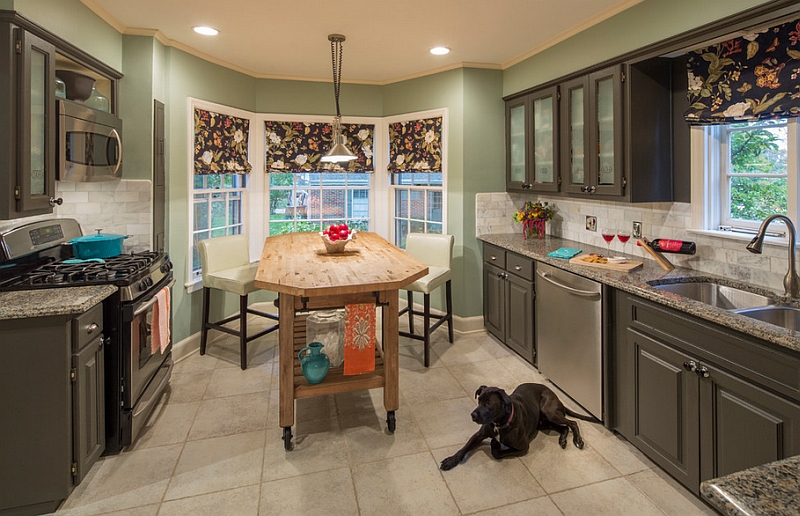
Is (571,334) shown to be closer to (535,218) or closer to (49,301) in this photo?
(535,218)

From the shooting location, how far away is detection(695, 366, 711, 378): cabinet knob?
2039 millimetres

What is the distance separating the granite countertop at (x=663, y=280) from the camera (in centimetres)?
177

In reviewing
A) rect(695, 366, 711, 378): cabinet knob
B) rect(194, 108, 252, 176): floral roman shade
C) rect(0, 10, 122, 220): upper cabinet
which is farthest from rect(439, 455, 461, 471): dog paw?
rect(194, 108, 252, 176): floral roman shade

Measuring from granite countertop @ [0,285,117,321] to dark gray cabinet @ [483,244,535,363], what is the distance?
109 inches

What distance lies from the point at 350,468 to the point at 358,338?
674 millimetres

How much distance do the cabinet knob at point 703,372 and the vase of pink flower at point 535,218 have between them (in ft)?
7.51

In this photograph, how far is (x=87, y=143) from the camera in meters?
2.85

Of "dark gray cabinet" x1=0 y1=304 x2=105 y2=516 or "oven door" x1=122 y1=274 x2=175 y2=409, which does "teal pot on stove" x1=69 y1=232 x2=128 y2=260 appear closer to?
"oven door" x1=122 y1=274 x2=175 y2=409

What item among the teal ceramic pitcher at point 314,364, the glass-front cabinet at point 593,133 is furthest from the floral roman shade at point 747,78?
the teal ceramic pitcher at point 314,364

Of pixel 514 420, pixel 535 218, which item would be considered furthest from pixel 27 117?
pixel 535 218

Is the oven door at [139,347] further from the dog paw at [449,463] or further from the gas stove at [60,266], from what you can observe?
the dog paw at [449,463]

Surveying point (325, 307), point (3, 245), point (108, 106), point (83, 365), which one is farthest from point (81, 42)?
point (325, 307)

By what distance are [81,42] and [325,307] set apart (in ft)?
7.29

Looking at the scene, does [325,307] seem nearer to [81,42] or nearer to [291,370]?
[291,370]
